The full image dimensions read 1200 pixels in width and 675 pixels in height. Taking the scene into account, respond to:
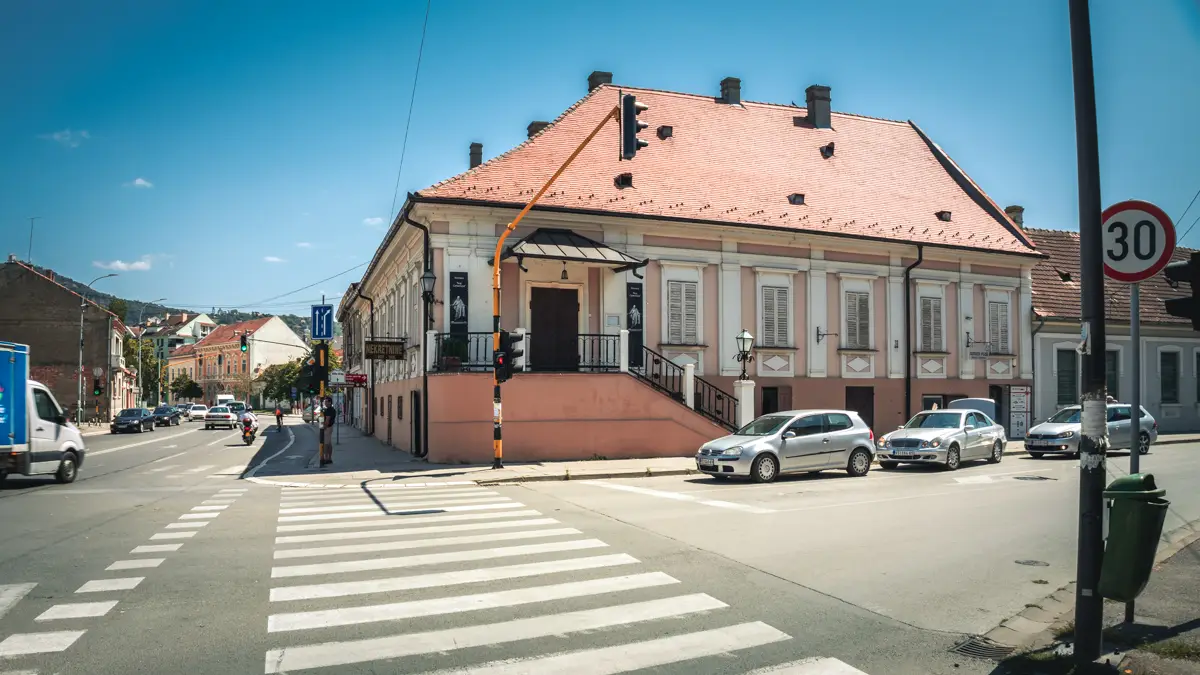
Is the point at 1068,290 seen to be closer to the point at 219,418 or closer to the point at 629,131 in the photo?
the point at 629,131

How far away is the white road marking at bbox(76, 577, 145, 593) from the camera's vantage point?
8.15 m

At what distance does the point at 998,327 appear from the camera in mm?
31922

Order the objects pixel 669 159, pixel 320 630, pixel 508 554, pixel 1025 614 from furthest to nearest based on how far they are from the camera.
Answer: pixel 669 159, pixel 508 554, pixel 1025 614, pixel 320 630

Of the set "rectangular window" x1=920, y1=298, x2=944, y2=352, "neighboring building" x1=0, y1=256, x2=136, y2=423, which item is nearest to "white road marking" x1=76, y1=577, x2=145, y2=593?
"rectangular window" x1=920, y1=298, x2=944, y2=352

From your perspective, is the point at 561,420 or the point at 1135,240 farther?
the point at 561,420

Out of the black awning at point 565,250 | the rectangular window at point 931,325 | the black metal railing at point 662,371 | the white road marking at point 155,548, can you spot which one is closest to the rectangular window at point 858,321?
the rectangular window at point 931,325

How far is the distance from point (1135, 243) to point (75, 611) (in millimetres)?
9075

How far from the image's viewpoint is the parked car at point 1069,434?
2408 cm

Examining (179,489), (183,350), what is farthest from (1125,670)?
(183,350)

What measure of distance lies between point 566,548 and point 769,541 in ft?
8.59

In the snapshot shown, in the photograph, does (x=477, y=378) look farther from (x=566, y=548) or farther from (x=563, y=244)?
(x=566, y=548)

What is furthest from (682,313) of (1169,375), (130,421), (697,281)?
(130,421)

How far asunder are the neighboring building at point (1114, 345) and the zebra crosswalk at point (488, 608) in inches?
1082

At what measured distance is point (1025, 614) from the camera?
734cm
